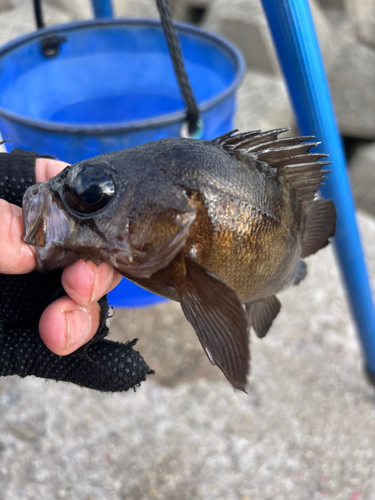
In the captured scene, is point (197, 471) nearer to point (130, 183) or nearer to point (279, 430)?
point (279, 430)

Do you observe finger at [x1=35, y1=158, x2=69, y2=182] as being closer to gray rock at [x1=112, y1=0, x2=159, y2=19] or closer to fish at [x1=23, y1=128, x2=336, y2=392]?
fish at [x1=23, y1=128, x2=336, y2=392]

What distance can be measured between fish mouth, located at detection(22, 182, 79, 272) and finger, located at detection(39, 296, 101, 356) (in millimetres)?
96

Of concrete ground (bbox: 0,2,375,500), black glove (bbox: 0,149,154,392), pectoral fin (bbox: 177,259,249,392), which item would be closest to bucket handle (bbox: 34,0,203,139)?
black glove (bbox: 0,149,154,392)

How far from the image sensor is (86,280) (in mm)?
845

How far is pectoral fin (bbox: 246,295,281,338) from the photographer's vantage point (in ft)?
3.54

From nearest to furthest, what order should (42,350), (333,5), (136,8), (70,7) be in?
(42,350) → (70,7) → (136,8) → (333,5)

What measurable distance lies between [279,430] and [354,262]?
0.79 meters

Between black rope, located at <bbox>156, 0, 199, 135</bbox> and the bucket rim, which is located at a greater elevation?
black rope, located at <bbox>156, 0, 199, 135</bbox>

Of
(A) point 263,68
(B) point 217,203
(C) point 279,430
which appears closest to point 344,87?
(A) point 263,68

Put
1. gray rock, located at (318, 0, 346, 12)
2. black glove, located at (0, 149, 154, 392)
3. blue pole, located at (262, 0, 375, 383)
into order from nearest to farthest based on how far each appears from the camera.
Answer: black glove, located at (0, 149, 154, 392) → blue pole, located at (262, 0, 375, 383) → gray rock, located at (318, 0, 346, 12)

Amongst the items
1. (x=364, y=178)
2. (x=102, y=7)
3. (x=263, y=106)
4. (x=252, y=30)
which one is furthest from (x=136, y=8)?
(x=364, y=178)

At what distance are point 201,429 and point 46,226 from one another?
1391 millimetres

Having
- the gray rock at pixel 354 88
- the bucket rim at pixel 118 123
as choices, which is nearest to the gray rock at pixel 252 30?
the gray rock at pixel 354 88

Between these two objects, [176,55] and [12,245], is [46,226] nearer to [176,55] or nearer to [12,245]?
[12,245]
